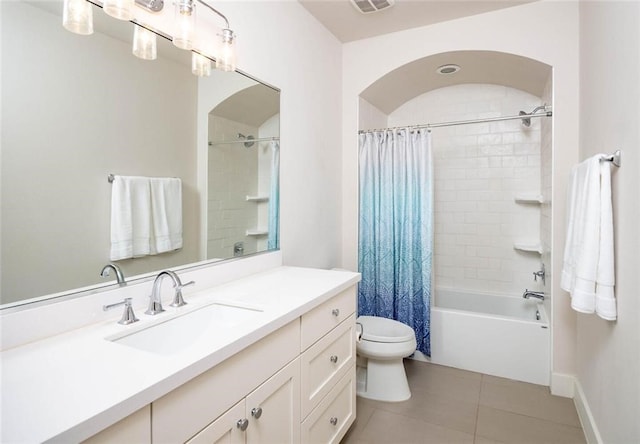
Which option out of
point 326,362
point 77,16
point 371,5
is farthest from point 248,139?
point 371,5

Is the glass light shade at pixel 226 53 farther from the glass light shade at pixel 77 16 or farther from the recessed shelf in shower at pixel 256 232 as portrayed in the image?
the recessed shelf in shower at pixel 256 232

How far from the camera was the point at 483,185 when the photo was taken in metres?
3.38

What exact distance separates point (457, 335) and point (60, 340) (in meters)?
2.47

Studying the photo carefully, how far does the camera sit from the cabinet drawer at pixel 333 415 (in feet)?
4.77

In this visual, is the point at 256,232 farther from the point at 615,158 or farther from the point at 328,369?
the point at 615,158

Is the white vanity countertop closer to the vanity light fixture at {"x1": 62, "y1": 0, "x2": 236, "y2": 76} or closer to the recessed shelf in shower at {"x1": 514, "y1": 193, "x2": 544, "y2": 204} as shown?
the vanity light fixture at {"x1": 62, "y1": 0, "x2": 236, "y2": 76}

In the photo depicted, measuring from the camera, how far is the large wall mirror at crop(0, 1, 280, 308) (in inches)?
40.2

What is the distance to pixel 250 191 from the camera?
2010mm

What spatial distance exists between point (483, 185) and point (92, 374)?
11.1 ft

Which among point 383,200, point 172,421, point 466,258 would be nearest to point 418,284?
point 383,200

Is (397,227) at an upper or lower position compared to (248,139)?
lower

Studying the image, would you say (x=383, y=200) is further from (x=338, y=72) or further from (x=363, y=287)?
(x=338, y=72)

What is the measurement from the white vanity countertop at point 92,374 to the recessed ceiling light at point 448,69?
8.39 feet

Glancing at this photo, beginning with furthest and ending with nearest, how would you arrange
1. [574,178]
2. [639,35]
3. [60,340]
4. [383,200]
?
1. [383,200]
2. [574,178]
3. [639,35]
4. [60,340]
